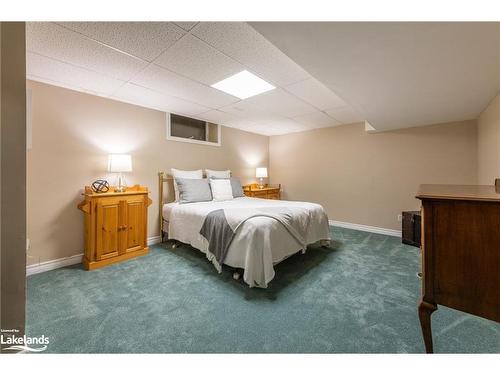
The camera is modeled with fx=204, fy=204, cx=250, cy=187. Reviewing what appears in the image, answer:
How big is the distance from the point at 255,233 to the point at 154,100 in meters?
2.43

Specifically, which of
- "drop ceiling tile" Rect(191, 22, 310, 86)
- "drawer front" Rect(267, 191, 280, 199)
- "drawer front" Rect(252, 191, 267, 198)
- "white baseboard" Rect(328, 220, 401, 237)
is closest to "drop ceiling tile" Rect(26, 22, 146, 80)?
"drop ceiling tile" Rect(191, 22, 310, 86)

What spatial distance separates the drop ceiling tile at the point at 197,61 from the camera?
171 centimetres

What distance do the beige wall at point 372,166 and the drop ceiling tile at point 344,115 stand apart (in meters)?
0.24

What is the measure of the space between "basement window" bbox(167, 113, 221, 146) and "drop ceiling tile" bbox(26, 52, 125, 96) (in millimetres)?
1056

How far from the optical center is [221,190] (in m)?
3.45

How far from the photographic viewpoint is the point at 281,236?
2146mm

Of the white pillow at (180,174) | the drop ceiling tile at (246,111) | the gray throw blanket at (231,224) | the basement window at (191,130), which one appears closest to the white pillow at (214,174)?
the white pillow at (180,174)

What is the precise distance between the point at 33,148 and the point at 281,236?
2.93m

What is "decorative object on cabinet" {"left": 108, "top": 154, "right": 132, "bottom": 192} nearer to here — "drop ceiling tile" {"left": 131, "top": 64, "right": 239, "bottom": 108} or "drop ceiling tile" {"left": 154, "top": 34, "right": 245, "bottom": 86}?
"drop ceiling tile" {"left": 131, "top": 64, "right": 239, "bottom": 108}

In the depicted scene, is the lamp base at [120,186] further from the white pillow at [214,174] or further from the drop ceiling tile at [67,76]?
the white pillow at [214,174]

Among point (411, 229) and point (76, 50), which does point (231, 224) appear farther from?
point (411, 229)

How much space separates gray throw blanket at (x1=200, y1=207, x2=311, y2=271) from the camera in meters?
2.11

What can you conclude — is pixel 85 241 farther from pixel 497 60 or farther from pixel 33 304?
pixel 497 60
